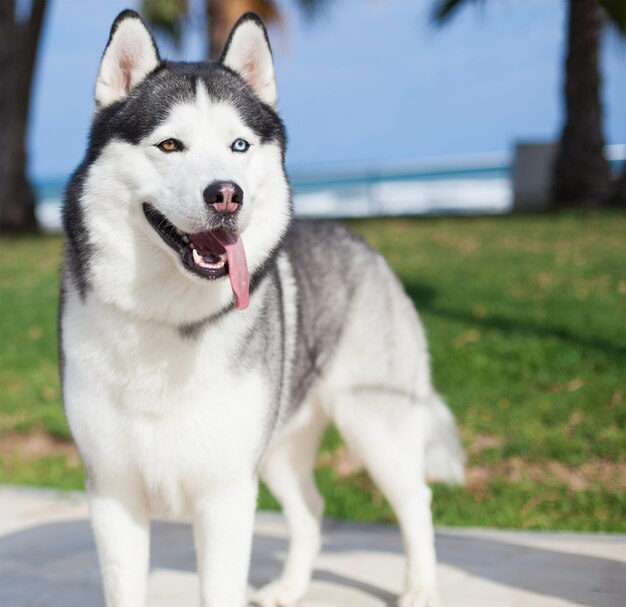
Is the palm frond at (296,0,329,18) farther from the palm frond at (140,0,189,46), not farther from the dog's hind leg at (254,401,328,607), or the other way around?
→ the dog's hind leg at (254,401,328,607)

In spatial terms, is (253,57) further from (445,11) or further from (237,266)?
(445,11)

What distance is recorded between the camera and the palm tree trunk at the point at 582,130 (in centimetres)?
1318

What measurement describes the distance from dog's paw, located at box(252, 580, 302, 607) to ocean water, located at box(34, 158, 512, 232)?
16641 mm

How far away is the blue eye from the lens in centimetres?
300

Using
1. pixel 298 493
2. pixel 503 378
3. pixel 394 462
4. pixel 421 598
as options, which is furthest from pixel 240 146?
pixel 503 378

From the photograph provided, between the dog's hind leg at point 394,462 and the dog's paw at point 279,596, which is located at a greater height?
the dog's hind leg at point 394,462

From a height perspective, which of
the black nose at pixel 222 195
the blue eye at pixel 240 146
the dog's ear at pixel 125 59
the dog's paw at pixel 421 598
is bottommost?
the dog's paw at pixel 421 598

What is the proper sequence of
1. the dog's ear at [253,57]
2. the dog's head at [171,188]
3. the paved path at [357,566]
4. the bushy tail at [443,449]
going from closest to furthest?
the dog's head at [171,188] → the dog's ear at [253,57] → the paved path at [357,566] → the bushy tail at [443,449]

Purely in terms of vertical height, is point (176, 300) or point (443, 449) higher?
point (176, 300)

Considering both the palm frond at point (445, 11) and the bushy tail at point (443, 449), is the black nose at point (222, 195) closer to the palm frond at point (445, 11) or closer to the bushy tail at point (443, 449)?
the bushy tail at point (443, 449)

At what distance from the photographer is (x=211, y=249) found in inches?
116

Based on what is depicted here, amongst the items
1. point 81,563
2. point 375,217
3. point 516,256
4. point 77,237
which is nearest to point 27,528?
point 81,563

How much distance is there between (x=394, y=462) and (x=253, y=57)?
5.48ft

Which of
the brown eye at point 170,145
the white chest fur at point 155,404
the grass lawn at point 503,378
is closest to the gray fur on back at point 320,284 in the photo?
the white chest fur at point 155,404
